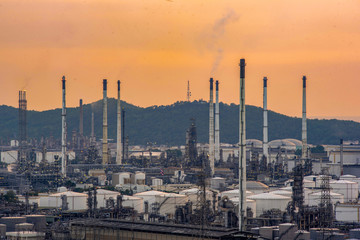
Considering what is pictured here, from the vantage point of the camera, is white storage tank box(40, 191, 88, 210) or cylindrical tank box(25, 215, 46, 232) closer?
cylindrical tank box(25, 215, 46, 232)

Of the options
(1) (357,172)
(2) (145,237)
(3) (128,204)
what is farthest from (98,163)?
(2) (145,237)

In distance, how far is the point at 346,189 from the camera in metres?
65.0

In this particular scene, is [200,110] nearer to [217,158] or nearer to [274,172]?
[217,158]

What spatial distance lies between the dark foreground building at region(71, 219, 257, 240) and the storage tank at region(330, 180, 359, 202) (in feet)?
90.2

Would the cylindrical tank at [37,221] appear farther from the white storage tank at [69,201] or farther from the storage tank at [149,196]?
the storage tank at [149,196]

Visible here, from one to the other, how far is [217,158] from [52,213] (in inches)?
1819

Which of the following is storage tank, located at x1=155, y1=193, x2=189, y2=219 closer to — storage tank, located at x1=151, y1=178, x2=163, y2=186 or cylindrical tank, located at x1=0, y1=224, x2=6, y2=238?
cylindrical tank, located at x1=0, y1=224, x2=6, y2=238

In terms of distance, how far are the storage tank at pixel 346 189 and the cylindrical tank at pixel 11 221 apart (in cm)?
2767

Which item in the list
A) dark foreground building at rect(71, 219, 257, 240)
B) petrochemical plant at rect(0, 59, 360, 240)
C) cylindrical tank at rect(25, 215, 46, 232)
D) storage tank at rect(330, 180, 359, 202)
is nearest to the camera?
dark foreground building at rect(71, 219, 257, 240)

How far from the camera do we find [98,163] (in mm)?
90875

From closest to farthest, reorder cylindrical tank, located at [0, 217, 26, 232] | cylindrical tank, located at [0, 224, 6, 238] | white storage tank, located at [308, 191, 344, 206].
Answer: cylindrical tank, located at [0, 224, 6, 238], cylindrical tank, located at [0, 217, 26, 232], white storage tank, located at [308, 191, 344, 206]

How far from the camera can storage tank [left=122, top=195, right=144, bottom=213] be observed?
57.7 meters

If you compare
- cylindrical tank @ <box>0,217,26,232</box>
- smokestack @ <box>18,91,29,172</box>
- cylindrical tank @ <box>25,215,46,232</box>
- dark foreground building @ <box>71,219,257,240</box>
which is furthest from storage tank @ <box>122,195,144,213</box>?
smokestack @ <box>18,91,29,172</box>

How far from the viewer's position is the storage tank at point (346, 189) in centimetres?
6475
